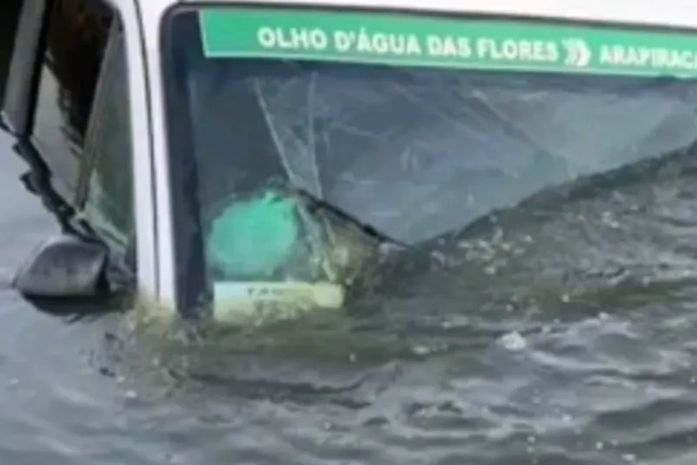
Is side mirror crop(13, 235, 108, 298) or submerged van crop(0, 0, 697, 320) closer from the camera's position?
submerged van crop(0, 0, 697, 320)

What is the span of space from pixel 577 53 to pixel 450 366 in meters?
0.89

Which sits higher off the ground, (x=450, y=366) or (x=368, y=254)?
(x=368, y=254)

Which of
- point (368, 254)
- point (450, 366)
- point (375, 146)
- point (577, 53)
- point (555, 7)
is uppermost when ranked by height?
point (555, 7)

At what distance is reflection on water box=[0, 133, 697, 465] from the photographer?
621 centimetres

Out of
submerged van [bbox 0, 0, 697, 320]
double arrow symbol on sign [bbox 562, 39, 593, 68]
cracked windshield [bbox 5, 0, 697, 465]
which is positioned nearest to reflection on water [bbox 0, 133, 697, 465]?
cracked windshield [bbox 5, 0, 697, 465]

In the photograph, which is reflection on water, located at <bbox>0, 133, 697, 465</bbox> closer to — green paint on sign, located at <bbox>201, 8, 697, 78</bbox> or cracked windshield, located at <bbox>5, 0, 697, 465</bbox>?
cracked windshield, located at <bbox>5, 0, 697, 465</bbox>

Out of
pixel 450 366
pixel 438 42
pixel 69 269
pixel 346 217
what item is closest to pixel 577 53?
pixel 438 42

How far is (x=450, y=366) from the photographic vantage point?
6.50m

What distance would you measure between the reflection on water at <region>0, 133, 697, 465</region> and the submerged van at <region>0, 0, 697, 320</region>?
0.11 meters

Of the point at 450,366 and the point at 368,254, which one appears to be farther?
the point at 368,254

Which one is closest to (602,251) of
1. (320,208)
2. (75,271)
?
(320,208)

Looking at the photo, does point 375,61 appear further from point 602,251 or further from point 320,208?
point 602,251

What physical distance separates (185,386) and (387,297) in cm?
59

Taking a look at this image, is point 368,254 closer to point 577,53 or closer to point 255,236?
point 255,236
